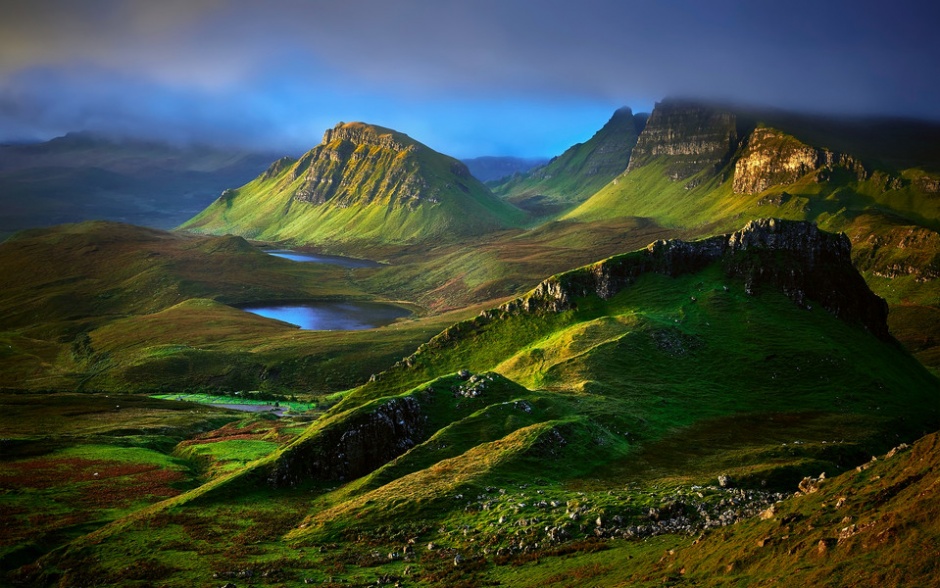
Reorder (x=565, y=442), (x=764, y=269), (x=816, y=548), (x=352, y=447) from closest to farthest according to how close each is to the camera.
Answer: (x=816, y=548), (x=565, y=442), (x=352, y=447), (x=764, y=269)

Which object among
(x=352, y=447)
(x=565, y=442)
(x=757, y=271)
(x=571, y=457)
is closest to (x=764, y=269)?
(x=757, y=271)

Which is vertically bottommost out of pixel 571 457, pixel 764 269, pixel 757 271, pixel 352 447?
pixel 352 447

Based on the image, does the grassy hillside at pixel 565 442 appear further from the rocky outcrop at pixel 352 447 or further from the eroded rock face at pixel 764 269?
the eroded rock face at pixel 764 269

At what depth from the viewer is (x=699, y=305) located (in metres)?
115

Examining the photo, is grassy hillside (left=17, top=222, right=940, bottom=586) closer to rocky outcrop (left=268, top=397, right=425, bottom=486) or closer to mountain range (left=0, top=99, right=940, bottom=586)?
rocky outcrop (left=268, top=397, right=425, bottom=486)

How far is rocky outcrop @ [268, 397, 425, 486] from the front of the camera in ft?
222

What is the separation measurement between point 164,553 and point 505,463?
2866 cm

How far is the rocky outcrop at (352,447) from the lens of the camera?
67625 mm

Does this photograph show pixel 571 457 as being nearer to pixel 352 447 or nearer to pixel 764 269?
pixel 352 447

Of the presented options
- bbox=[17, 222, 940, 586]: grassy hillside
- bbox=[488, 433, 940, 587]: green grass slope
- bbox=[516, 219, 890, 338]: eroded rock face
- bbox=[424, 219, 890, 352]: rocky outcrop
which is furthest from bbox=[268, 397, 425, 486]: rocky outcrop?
bbox=[516, 219, 890, 338]: eroded rock face

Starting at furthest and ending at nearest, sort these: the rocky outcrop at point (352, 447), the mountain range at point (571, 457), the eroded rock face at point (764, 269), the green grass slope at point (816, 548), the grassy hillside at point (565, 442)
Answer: the eroded rock face at point (764, 269) < the rocky outcrop at point (352, 447) < the grassy hillside at point (565, 442) < the mountain range at point (571, 457) < the green grass slope at point (816, 548)

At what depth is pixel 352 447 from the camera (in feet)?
228

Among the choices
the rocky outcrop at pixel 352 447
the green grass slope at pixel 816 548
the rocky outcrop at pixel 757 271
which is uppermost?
the rocky outcrop at pixel 757 271

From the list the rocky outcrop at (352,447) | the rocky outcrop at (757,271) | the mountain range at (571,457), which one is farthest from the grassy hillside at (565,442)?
the rocky outcrop at (757,271)
